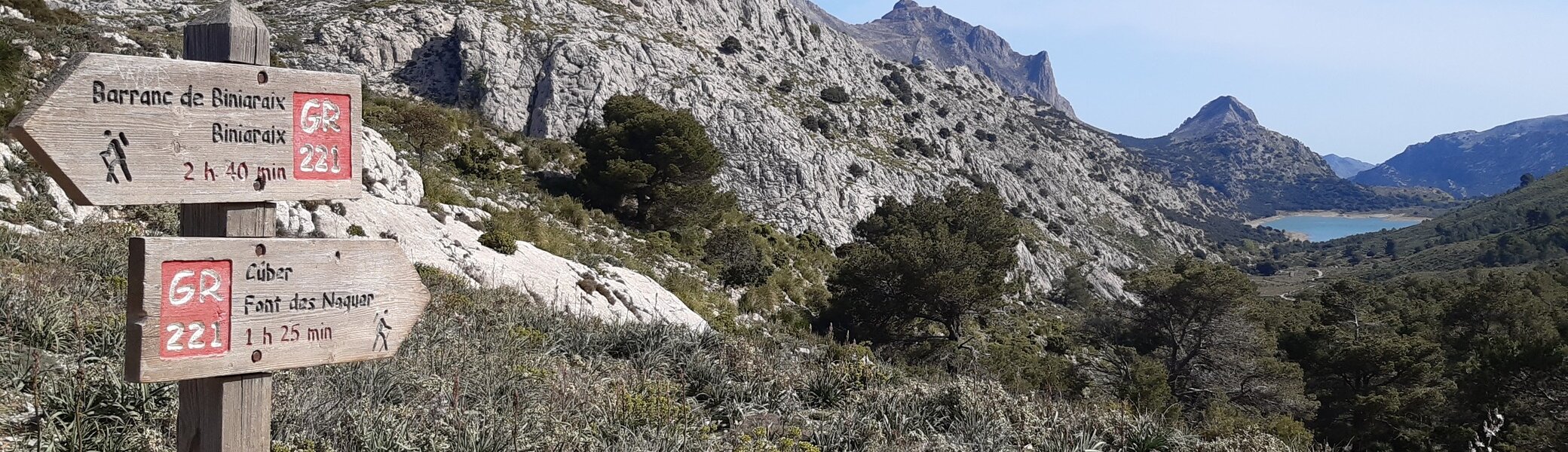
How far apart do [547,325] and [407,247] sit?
15.5ft

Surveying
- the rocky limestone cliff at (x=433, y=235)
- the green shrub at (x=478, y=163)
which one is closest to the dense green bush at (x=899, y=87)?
the green shrub at (x=478, y=163)

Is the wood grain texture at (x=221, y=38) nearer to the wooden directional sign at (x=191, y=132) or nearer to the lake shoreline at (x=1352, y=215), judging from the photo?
the wooden directional sign at (x=191, y=132)

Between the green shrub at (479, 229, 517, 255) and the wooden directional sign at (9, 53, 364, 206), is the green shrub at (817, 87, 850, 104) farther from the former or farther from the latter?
the wooden directional sign at (9, 53, 364, 206)

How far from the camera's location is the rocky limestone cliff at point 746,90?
35250 mm

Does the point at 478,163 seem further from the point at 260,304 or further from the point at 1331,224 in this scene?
the point at 1331,224

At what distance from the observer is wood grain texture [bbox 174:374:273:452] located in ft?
7.90

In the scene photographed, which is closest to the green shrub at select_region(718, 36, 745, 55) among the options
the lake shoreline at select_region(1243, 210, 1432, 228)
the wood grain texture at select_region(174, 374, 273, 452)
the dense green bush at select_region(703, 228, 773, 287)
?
the dense green bush at select_region(703, 228, 773, 287)

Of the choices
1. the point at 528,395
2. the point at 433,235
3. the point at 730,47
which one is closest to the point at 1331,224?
the point at 730,47

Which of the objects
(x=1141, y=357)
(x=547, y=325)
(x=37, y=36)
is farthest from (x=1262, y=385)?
(x=37, y=36)

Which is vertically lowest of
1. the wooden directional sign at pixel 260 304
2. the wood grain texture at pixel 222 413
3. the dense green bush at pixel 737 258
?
the dense green bush at pixel 737 258

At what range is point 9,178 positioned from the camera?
8719 mm

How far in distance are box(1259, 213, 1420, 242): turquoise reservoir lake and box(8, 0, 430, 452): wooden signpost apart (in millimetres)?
182823

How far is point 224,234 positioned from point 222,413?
1.97ft

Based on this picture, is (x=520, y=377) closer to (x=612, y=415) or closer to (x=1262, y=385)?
(x=612, y=415)
